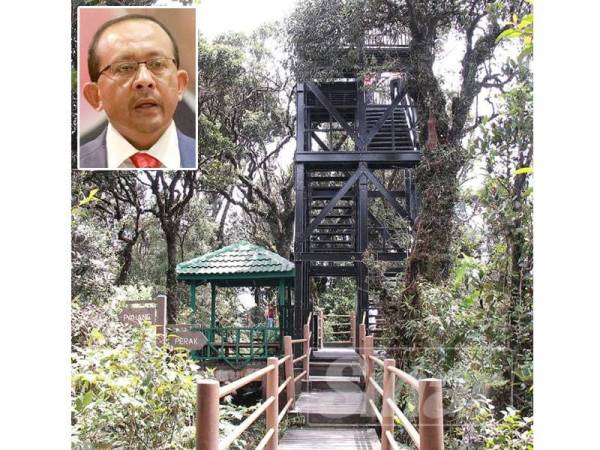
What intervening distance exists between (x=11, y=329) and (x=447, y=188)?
139cm

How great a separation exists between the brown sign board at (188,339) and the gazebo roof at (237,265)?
177 millimetres

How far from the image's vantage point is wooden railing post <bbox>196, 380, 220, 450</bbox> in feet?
5.12

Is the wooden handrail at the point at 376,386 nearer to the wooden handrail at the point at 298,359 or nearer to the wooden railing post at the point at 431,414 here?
the wooden handrail at the point at 298,359

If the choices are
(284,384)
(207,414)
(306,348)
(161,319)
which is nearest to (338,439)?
(284,384)

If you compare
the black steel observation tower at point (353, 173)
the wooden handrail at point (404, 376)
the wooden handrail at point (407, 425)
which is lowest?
the wooden handrail at point (407, 425)

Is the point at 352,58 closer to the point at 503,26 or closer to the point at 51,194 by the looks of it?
the point at 503,26

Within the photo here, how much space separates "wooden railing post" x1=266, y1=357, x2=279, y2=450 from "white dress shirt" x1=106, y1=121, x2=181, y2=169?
0.73 m

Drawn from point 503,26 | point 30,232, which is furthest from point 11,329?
point 503,26

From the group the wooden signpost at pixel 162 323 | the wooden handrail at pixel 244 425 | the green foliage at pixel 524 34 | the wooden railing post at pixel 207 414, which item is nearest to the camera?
the wooden railing post at pixel 207 414

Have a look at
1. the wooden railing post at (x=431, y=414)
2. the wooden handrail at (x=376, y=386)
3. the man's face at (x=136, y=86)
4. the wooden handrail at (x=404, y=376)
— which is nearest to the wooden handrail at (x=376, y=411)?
the wooden handrail at (x=376, y=386)

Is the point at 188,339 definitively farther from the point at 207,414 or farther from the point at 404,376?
the point at 404,376

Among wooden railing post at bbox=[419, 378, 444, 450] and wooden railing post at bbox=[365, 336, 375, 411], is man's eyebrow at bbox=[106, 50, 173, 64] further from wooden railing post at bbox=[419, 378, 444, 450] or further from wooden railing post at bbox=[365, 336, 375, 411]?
wooden railing post at bbox=[419, 378, 444, 450]

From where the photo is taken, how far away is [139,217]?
218cm

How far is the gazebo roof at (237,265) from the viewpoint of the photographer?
6.95 feet
